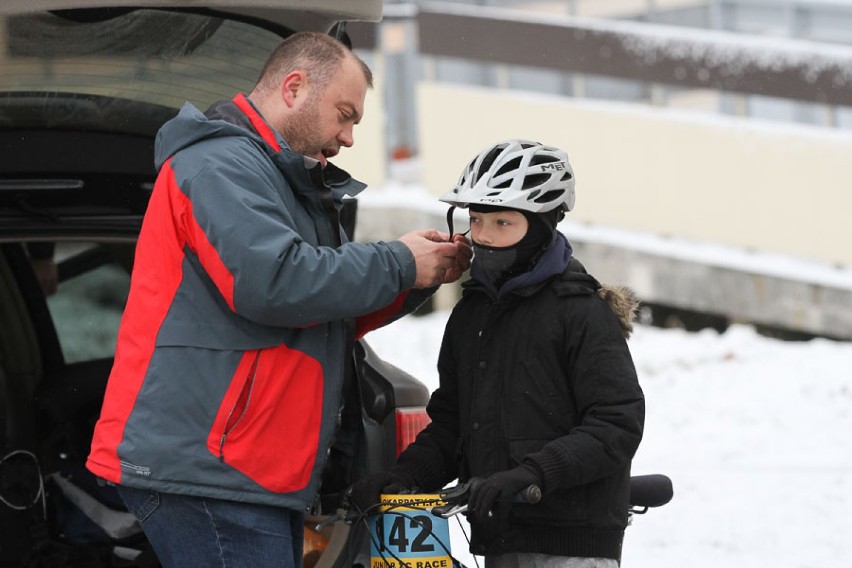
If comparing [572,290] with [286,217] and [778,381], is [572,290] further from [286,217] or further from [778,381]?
[778,381]

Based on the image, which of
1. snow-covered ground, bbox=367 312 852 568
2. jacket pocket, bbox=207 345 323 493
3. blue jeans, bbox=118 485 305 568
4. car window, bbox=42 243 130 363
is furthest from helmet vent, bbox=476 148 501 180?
car window, bbox=42 243 130 363

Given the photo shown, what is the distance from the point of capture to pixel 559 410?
3.51 metres

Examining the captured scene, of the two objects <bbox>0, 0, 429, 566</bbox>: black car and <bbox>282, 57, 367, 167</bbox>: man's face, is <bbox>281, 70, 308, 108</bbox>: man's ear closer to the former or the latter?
<bbox>282, 57, 367, 167</bbox>: man's face

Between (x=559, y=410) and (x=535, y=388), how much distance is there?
0.08m

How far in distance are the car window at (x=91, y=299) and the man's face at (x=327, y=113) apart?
9.29 feet

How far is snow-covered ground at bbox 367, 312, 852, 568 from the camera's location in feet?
21.7

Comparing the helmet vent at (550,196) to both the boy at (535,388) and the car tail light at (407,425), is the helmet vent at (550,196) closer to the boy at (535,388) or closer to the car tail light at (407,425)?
the boy at (535,388)

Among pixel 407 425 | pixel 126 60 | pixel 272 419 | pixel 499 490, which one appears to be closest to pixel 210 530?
pixel 272 419

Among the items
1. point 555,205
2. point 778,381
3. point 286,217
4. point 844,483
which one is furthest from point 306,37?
point 778,381

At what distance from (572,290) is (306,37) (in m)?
0.97

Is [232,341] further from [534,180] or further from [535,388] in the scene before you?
[534,180]

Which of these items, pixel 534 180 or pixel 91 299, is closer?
pixel 534 180

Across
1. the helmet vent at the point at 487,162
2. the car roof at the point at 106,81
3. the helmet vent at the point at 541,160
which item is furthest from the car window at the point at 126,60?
the helmet vent at the point at 541,160

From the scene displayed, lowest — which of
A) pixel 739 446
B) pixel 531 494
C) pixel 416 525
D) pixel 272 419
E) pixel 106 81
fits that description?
pixel 739 446
